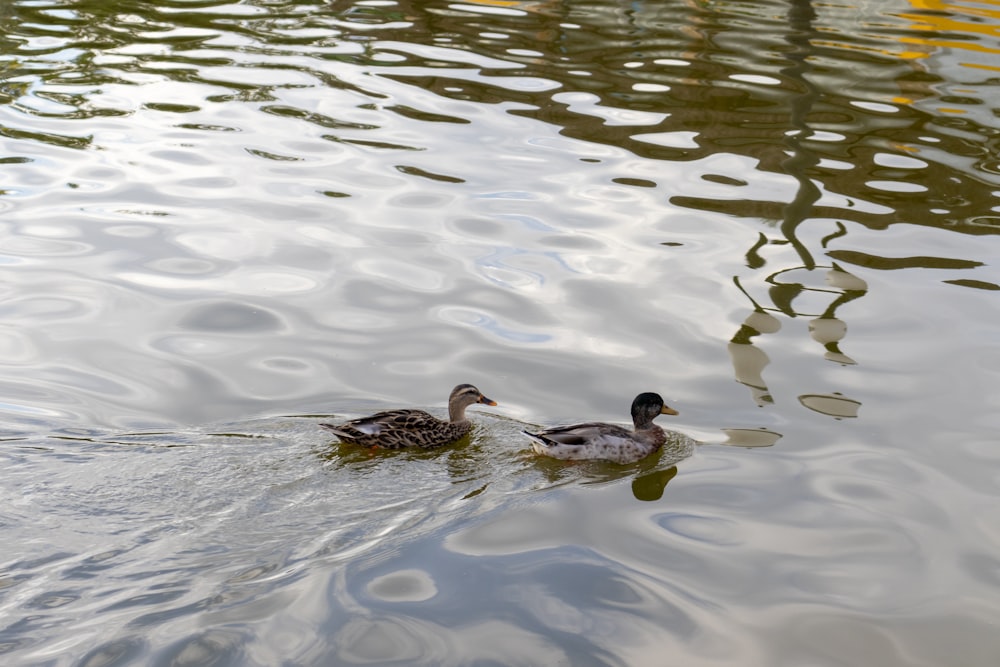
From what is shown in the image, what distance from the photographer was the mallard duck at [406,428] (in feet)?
25.2

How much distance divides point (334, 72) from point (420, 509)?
37.1ft

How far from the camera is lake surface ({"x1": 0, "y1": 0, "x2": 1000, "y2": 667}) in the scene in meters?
6.14

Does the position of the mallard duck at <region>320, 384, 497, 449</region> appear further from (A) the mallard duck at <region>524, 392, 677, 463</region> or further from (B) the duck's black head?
(B) the duck's black head

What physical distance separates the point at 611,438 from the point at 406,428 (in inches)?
53.5

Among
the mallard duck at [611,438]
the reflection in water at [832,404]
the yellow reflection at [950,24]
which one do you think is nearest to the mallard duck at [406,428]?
the mallard duck at [611,438]

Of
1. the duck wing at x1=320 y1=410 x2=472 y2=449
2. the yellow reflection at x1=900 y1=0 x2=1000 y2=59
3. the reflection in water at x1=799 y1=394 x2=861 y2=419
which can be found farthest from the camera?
the yellow reflection at x1=900 y1=0 x2=1000 y2=59

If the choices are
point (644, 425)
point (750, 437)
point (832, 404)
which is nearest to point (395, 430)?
point (644, 425)

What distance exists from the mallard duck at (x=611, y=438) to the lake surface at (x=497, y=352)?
0.36ft

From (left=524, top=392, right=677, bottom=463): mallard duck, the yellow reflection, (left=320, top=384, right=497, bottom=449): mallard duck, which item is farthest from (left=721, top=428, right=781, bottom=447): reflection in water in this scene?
the yellow reflection

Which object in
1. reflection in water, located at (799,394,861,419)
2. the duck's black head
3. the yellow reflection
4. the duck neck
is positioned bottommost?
reflection in water, located at (799,394,861,419)

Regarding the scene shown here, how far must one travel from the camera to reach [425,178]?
13109 mm

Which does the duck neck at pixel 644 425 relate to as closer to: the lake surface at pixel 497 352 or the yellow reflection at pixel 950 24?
the lake surface at pixel 497 352

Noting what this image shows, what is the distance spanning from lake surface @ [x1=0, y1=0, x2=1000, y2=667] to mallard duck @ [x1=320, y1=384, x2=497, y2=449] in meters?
0.13

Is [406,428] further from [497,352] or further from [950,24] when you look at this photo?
[950,24]
